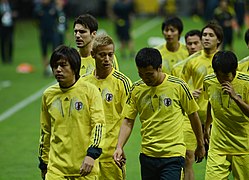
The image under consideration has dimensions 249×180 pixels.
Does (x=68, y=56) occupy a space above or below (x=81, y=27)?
below

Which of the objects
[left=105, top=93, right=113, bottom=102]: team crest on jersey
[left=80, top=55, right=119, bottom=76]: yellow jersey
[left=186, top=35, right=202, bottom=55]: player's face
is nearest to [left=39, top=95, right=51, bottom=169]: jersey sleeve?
[left=105, top=93, right=113, bottom=102]: team crest on jersey

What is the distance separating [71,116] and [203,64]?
3504mm

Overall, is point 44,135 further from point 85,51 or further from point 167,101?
point 85,51

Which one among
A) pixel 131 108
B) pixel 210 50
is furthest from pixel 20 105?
pixel 131 108

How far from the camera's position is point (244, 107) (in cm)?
899

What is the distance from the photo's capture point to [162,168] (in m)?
9.07

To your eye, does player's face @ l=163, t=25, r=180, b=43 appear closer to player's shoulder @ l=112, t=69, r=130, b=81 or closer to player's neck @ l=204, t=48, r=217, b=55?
player's neck @ l=204, t=48, r=217, b=55

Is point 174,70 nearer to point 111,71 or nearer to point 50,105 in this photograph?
point 111,71

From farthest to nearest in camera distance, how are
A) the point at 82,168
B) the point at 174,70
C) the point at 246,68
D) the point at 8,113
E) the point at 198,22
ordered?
the point at 198,22 < the point at 8,113 < the point at 174,70 < the point at 246,68 < the point at 82,168

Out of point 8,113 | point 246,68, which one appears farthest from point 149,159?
point 8,113

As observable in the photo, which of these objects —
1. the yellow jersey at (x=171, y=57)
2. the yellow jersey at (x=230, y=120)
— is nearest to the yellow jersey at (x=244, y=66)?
the yellow jersey at (x=230, y=120)

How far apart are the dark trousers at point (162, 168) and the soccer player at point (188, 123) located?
6.02ft

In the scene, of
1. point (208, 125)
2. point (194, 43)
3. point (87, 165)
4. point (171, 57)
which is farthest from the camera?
point (171, 57)

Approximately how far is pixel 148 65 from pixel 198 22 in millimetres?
30706
